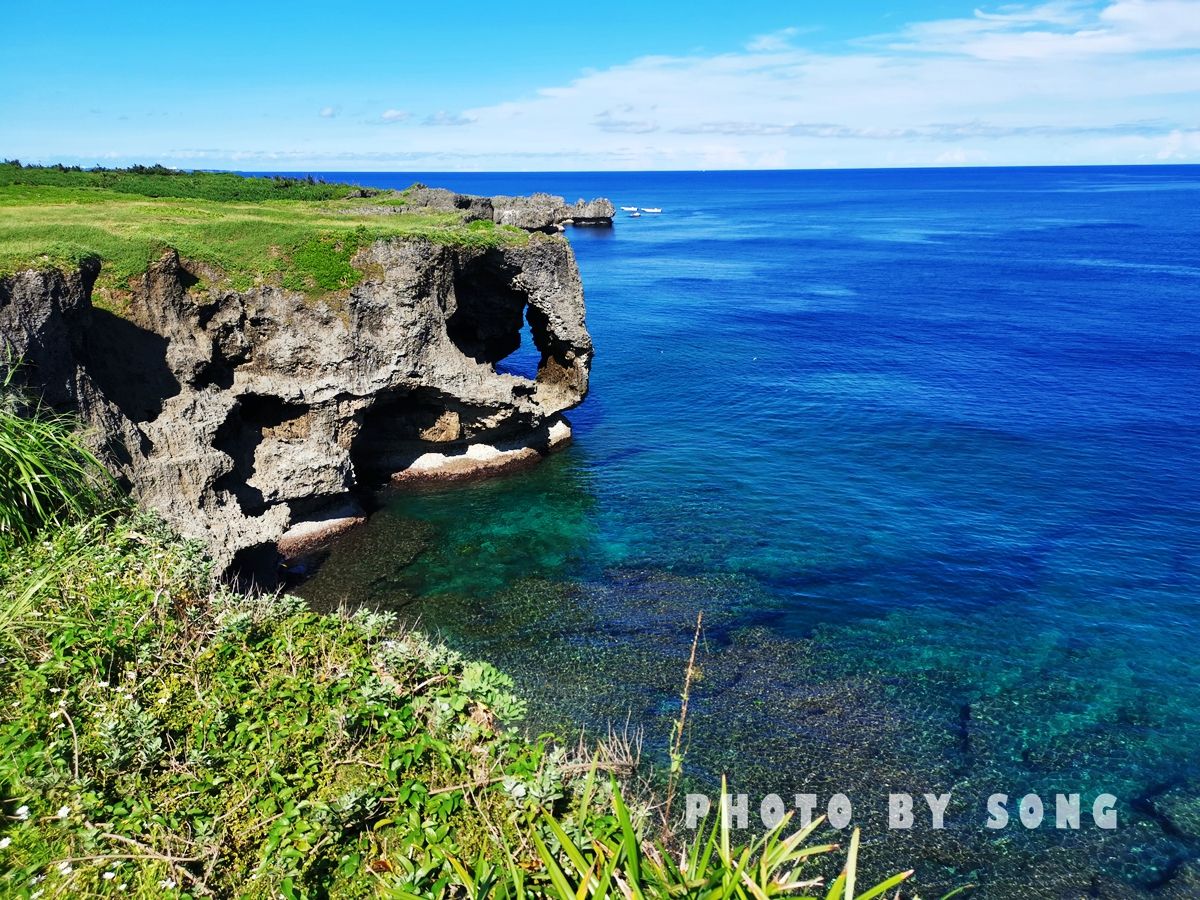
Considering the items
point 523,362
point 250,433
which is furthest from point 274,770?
point 523,362

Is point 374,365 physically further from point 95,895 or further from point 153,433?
point 95,895

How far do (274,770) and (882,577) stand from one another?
23519 millimetres

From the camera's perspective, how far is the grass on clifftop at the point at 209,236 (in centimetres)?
2588

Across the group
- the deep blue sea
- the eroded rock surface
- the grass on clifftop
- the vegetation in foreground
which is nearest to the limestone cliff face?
the grass on clifftop

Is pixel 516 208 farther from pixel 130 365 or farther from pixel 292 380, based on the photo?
pixel 130 365

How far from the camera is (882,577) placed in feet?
91.2

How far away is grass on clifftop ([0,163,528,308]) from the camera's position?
25.9 meters

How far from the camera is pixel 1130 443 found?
131 feet

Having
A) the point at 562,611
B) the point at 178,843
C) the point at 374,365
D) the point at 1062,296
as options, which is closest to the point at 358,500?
the point at 374,365

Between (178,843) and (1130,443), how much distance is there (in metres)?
46.7

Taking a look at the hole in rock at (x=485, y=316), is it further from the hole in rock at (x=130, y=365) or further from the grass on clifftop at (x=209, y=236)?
the hole in rock at (x=130, y=365)

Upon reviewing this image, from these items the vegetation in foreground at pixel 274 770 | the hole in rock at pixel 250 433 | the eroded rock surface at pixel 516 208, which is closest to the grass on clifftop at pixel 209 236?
the hole in rock at pixel 250 433

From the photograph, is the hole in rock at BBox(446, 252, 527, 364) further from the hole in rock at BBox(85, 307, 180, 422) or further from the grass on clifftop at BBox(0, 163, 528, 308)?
the hole in rock at BBox(85, 307, 180, 422)

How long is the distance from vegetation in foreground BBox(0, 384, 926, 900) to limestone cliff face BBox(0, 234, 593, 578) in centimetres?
1153
